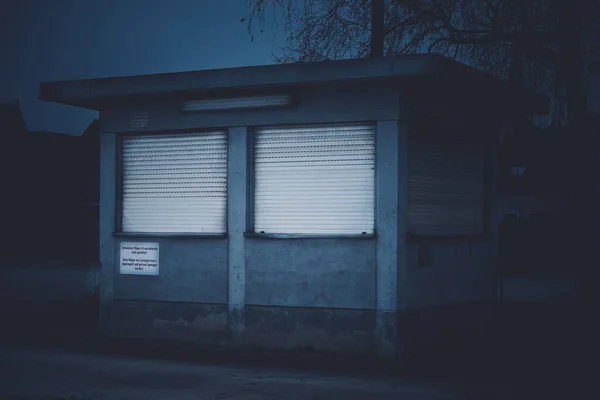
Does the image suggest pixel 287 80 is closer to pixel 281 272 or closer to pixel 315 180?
pixel 315 180

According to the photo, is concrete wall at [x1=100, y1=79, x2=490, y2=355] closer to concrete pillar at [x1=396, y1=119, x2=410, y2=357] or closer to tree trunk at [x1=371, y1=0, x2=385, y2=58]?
concrete pillar at [x1=396, y1=119, x2=410, y2=357]

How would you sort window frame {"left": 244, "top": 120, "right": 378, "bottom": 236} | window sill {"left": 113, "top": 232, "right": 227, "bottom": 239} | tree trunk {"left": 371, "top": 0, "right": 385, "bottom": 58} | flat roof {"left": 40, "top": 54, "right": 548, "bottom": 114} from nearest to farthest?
flat roof {"left": 40, "top": 54, "right": 548, "bottom": 114} → window frame {"left": 244, "top": 120, "right": 378, "bottom": 236} → window sill {"left": 113, "top": 232, "right": 227, "bottom": 239} → tree trunk {"left": 371, "top": 0, "right": 385, "bottom": 58}

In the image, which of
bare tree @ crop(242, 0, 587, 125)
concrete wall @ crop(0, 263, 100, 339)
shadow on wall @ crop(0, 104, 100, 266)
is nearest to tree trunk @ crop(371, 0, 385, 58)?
bare tree @ crop(242, 0, 587, 125)

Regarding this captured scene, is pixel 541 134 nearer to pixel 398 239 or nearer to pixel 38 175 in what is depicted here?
pixel 398 239

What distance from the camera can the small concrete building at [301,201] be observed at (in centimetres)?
1061

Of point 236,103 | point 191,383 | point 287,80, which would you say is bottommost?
point 191,383

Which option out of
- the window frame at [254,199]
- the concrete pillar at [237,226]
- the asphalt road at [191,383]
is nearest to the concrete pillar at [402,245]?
the window frame at [254,199]

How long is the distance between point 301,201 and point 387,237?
1.41m

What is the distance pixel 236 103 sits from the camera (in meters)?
11.4

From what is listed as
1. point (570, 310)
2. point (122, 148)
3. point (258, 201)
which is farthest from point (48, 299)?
point (570, 310)

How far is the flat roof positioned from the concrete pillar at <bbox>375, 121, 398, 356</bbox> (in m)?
0.85

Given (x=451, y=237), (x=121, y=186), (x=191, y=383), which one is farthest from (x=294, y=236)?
(x=121, y=186)

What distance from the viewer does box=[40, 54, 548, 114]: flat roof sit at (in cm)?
996

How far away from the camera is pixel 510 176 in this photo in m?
26.4
